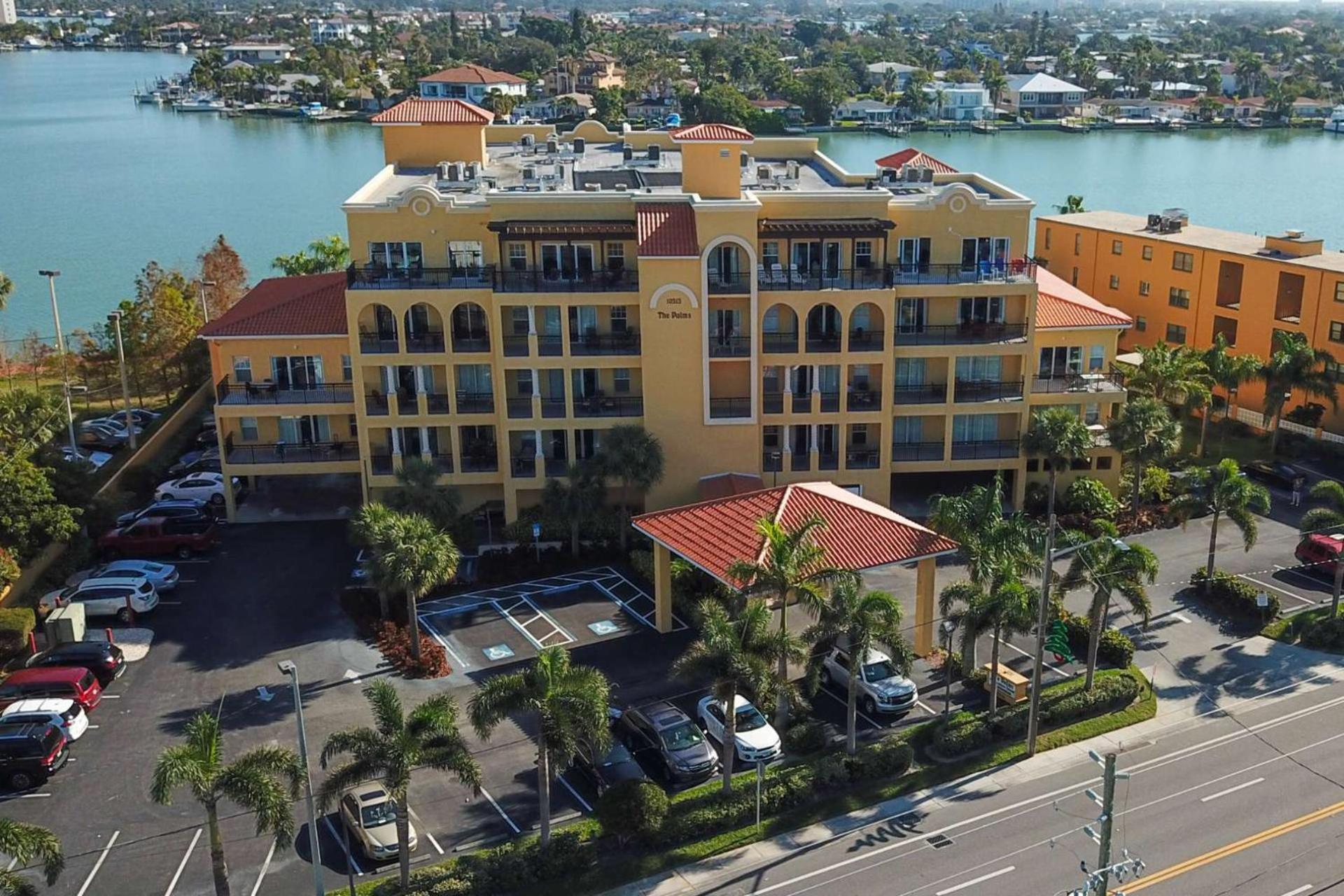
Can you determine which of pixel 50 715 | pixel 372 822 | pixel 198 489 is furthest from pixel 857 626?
pixel 198 489

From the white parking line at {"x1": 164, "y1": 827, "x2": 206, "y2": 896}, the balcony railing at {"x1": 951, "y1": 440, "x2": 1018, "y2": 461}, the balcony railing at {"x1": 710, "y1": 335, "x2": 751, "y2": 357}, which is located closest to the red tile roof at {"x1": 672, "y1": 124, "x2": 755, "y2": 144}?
the balcony railing at {"x1": 710, "y1": 335, "x2": 751, "y2": 357}

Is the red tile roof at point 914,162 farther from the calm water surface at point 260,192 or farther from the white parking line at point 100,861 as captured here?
the calm water surface at point 260,192

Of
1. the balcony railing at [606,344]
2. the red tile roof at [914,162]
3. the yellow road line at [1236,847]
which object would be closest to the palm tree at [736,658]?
the yellow road line at [1236,847]

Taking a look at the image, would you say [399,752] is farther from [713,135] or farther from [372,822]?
[713,135]

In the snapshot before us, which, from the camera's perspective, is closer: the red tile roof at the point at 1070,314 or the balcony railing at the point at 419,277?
the balcony railing at the point at 419,277

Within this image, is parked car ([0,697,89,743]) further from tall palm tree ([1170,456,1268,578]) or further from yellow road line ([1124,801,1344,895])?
→ tall palm tree ([1170,456,1268,578])

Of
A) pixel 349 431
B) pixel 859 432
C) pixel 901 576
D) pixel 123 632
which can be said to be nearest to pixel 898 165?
pixel 859 432
